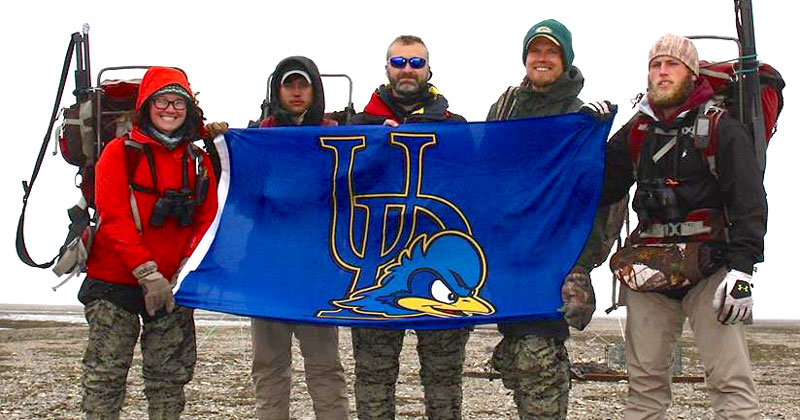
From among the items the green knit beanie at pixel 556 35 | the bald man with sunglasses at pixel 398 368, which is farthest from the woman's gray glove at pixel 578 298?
the green knit beanie at pixel 556 35

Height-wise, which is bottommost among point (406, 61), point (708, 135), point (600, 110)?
point (708, 135)

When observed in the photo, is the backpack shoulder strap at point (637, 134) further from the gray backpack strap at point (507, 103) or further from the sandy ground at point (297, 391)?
the sandy ground at point (297, 391)

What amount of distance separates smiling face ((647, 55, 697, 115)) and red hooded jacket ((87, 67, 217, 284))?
3871 mm

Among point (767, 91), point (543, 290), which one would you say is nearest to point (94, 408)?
point (543, 290)

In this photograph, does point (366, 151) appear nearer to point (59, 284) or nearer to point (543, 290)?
point (543, 290)

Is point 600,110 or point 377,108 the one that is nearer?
point 600,110

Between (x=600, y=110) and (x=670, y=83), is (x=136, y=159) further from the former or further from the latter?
(x=670, y=83)

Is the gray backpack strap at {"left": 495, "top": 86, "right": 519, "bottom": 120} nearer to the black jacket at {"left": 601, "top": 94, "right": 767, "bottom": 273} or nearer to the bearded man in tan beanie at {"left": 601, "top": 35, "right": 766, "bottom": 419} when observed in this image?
the black jacket at {"left": 601, "top": 94, "right": 767, "bottom": 273}

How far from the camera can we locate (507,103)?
7508mm

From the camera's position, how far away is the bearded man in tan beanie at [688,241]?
584 centimetres

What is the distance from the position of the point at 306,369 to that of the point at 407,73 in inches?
114

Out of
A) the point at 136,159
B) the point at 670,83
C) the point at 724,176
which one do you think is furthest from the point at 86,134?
the point at 724,176

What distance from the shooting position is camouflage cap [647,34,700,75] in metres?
6.30

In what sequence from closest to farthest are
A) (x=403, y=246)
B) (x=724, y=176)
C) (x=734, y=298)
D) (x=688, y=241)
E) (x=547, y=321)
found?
1. (x=734, y=298)
2. (x=724, y=176)
3. (x=688, y=241)
4. (x=547, y=321)
5. (x=403, y=246)
